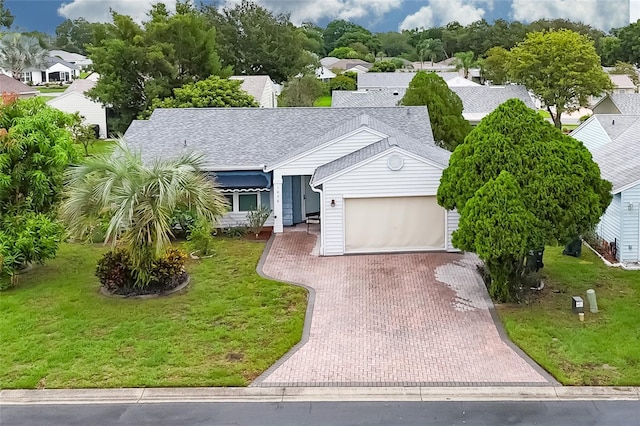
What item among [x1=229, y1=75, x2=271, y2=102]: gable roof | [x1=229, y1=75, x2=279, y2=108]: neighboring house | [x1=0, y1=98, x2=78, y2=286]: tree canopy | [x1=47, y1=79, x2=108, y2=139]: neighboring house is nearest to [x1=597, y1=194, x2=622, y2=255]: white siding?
[x1=0, y1=98, x2=78, y2=286]: tree canopy

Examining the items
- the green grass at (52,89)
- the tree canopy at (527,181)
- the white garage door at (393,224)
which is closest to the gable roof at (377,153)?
the white garage door at (393,224)

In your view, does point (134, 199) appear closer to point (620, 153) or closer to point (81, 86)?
point (620, 153)

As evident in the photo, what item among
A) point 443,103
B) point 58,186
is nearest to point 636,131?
point 443,103

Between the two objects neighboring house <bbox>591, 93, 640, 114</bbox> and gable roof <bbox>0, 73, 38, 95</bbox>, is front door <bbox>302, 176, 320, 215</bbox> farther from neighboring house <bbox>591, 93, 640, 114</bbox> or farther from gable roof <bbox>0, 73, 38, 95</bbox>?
gable roof <bbox>0, 73, 38, 95</bbox>

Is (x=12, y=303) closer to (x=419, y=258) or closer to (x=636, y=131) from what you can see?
(x=419, y=258)

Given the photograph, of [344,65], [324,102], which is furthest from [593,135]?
[344,65]

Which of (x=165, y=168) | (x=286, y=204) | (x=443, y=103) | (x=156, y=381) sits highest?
(x=443, y=103)
